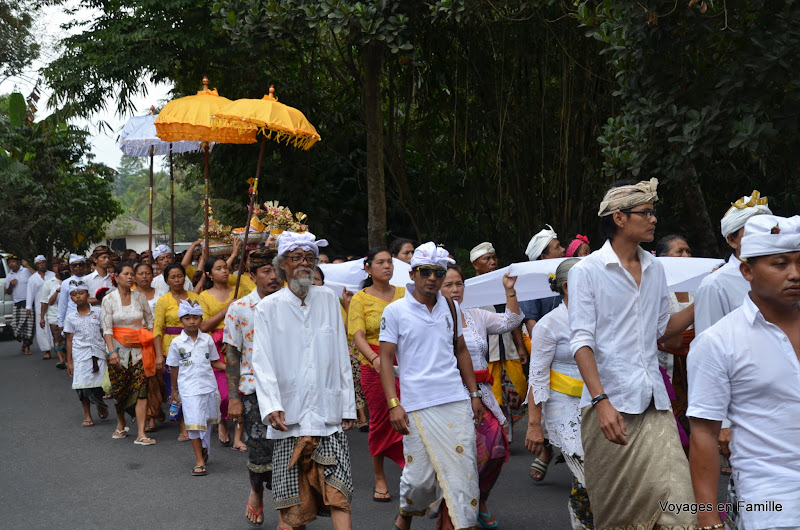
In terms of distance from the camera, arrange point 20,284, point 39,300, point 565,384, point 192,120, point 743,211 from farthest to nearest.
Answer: point 20,284
point 39,300
point 192,120
point 565,384
point 743,211

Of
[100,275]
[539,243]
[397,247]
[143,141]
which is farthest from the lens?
[100,275]

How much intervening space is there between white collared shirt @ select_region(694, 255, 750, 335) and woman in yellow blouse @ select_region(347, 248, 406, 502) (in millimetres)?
3097

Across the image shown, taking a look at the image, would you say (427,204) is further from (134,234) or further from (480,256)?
(134,234)

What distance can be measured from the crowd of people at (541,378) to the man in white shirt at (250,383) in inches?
0.7

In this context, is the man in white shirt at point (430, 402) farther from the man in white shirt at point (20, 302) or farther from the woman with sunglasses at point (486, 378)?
the man in white shirt at point (20, 302)

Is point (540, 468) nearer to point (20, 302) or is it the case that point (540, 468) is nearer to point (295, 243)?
point (295, 243)

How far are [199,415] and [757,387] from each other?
6.22 m

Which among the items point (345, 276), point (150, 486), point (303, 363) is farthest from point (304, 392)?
point (345, 276)

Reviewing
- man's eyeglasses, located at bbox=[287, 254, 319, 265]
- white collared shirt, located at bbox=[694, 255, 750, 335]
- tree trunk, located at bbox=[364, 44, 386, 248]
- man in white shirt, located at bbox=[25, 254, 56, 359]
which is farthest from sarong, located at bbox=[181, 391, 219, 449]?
man in white shirt, located at bbox=[25, 254, 56, 359]

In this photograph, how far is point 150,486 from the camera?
8.09 meters

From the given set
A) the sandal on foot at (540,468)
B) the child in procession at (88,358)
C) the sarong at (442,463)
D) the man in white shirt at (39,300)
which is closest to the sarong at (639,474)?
the sarong at (442,463)

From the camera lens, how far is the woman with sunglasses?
6262 mm

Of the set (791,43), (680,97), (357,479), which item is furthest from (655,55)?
(357,479)

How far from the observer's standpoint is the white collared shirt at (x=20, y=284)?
20094mm
